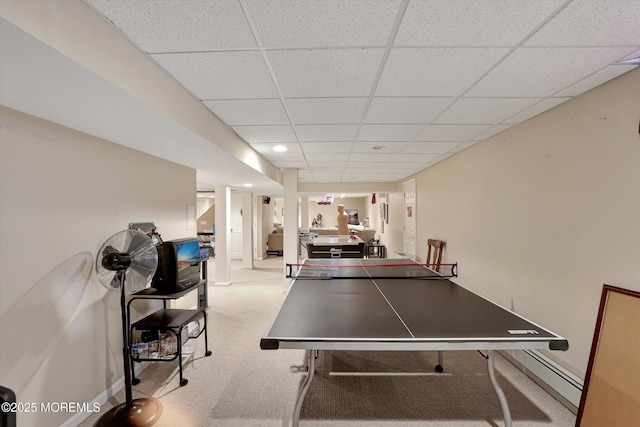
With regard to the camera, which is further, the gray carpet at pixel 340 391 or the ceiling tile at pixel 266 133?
the ceiling tile at pixel 266 133

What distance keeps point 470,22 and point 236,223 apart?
7.88 metres

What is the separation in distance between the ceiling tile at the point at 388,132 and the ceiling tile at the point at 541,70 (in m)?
0.82

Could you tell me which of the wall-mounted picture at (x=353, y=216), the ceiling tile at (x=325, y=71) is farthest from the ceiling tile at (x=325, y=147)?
the wall-mounted picture at (x=353, y=216)

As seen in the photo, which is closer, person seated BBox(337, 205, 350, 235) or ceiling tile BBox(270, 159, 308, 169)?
ceiling tile BBox(270, 159, 308, 169)

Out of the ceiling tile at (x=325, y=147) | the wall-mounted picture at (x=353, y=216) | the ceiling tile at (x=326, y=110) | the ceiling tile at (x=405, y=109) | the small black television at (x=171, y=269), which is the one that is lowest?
the small black television at (x=171, y=269)

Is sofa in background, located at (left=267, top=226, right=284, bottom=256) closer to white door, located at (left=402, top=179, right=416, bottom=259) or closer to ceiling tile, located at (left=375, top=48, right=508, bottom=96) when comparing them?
white door, located at (left=402, top=179, right=416, bottom=259)

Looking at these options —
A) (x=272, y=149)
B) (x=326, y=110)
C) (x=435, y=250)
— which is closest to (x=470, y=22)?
(x=326, y=110)

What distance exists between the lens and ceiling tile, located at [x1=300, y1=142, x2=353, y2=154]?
3.38 meters

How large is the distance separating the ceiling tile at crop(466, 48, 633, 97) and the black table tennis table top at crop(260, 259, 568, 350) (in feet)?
5.13

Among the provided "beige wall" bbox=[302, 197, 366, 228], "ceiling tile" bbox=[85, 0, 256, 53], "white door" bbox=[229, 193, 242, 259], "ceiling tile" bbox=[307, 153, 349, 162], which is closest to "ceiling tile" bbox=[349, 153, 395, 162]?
"ceiling tile" bbox=[307, 153, 349, 162]

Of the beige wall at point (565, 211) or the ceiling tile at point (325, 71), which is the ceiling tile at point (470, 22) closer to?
the ceiling tile at point (325, 71)

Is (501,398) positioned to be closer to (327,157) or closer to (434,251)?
(434,251)

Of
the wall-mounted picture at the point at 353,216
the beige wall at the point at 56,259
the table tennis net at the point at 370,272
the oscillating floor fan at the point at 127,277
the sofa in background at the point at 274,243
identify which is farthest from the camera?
the wall-mounted picture at the point at 353,216

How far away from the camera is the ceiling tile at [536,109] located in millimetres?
2120
